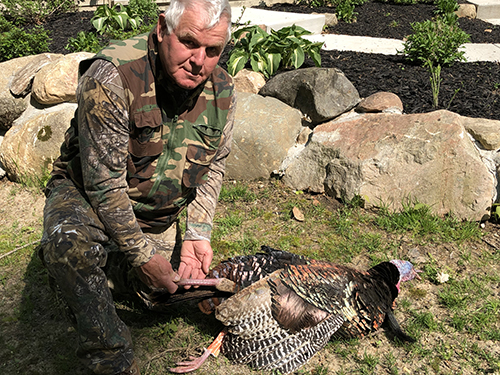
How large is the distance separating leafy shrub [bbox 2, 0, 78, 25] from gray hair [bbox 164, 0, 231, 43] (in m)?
A: 6.33

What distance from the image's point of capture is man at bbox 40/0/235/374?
225 centimetres

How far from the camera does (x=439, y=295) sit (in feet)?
11.1

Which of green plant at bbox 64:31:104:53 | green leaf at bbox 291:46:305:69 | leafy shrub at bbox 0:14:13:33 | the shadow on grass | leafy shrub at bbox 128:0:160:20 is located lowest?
the shadow on grass

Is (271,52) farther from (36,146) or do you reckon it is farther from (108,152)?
(108,152)

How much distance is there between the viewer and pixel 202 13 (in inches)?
85.9

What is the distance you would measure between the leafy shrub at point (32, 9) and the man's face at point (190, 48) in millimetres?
6273

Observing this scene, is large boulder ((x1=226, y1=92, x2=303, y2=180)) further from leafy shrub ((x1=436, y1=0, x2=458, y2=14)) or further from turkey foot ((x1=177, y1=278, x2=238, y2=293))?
leafy shrub ((x1=436, y1=0, x2=458, y2=14))

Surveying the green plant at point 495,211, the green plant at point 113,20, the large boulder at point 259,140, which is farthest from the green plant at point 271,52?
the green plant at point 495,211

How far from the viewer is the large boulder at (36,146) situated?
492 cm

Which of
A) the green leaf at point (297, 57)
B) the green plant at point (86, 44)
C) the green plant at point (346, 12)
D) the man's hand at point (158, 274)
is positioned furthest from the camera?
the green plant at point (346, 12)

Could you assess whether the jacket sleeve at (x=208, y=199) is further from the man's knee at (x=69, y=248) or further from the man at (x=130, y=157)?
the man's knee at (x=69, y=248)

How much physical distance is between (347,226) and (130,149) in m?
2.32

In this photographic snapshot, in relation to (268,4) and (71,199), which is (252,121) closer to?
(71,199)

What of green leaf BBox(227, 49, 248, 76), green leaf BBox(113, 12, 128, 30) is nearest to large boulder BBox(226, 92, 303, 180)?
green leaf BBox(227, 49, 248, 76)
